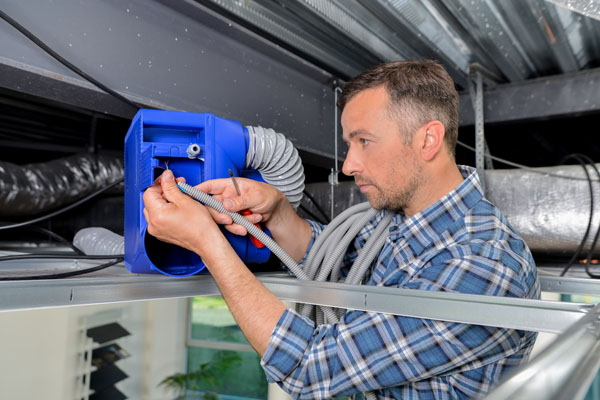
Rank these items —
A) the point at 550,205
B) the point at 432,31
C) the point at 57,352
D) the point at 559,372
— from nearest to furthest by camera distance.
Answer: the point at 559,372, the point at 432,31, the point at 550,205, the point at 57,352

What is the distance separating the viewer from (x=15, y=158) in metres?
1.98

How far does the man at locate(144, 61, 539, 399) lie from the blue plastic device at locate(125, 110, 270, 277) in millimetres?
41

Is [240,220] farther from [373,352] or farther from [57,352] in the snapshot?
[57,352]

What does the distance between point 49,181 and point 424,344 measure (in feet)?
4.89

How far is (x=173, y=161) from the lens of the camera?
78 cm

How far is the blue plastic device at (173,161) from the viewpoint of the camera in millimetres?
731

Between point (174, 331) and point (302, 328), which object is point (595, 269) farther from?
point (174, 331)

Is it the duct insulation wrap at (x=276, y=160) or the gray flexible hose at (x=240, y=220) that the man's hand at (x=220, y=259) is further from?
the duct insulation wrap at (x=276, y=160)

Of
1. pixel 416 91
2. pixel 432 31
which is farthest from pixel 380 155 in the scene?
pixel 432 31

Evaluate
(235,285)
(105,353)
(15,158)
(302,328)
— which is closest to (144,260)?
(235,285)

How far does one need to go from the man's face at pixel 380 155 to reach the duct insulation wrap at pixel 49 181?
1.20 meters

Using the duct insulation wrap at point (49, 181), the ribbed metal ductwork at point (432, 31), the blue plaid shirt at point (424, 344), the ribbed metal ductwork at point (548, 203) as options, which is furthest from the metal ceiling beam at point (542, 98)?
the duct insulation wrap at point (49, 181)

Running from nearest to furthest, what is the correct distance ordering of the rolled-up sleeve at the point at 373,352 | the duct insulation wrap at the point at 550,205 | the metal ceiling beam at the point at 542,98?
the rolled-up sleeve at the point at 373,352 < the duct insulation wrap at the point at 550,205 < the metal ceiling beam at the point at 542,98

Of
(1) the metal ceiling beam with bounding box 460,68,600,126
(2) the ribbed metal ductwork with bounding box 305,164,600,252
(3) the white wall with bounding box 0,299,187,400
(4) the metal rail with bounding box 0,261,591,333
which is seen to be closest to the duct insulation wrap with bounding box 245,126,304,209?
(4) the metal rail with bounding box 0,261,591,333
